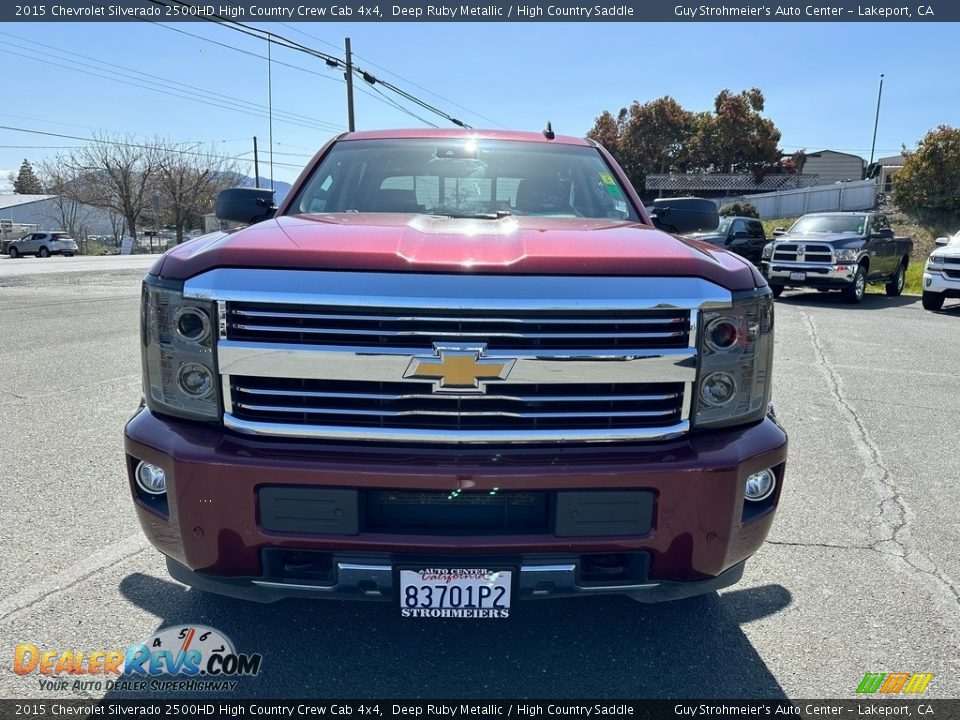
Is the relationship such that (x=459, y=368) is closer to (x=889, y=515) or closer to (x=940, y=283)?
(x=889, y=515)

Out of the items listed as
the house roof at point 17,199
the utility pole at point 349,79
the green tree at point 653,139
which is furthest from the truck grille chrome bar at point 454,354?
the house roof at point 17,199

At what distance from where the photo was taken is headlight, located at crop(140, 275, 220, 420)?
220 cm

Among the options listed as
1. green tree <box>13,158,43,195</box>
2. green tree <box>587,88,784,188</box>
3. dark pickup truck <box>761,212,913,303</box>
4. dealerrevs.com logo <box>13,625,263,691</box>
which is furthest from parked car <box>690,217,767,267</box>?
green tree <box>13,158,43,195</box>

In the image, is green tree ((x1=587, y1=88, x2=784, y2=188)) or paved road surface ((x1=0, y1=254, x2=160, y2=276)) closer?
paved road surface ((x1=0, y1=254, x2=160, y2=276))

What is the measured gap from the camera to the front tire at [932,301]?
46.6 ft

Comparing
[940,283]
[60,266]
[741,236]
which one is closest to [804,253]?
[940,283]

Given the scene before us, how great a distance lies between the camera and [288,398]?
7.23 feet

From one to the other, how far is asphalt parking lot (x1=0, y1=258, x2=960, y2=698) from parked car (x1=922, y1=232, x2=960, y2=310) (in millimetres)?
10185

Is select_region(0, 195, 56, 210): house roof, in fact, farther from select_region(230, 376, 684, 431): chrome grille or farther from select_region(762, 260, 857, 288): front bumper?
select_region(230, 376, 684, 431): chrome grille

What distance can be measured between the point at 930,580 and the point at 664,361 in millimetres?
2009

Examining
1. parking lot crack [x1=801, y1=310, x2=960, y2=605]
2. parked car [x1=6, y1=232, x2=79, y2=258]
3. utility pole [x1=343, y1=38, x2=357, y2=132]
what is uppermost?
utility pole [x1=343, y1=38, x2=357, y2=132]

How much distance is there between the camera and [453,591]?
85.5 inches

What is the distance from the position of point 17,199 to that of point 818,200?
7990 cm

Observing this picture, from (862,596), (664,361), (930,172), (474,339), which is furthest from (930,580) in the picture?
(930,172)
